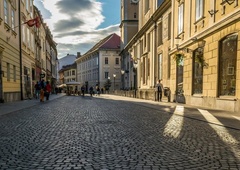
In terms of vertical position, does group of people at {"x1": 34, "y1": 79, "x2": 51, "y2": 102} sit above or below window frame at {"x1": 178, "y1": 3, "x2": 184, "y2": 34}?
below

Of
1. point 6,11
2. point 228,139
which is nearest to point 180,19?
point 6,11

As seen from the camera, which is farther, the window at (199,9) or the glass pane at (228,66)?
the window at (199,9)

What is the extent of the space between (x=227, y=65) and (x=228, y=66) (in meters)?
0.11

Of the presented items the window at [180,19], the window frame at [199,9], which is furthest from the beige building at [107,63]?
the window frame at [199,9]

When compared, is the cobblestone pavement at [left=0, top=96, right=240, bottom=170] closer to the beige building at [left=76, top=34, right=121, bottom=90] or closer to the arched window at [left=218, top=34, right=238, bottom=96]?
the arched window at [left=218, top=34, right=238, bottom=96]

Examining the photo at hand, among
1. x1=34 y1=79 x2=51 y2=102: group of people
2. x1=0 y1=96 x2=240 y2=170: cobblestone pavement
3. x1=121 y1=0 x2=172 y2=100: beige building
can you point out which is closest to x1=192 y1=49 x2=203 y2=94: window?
x1=121 y1=0 x2=172 y2=100: beige building

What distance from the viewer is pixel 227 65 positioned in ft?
38.7

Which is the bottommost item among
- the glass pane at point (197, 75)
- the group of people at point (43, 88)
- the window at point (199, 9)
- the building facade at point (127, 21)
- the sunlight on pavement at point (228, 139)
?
the sunlight on pavement at point (228, 139)

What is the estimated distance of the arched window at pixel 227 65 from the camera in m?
11.2

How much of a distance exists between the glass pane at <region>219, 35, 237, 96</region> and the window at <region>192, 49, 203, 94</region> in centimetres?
206

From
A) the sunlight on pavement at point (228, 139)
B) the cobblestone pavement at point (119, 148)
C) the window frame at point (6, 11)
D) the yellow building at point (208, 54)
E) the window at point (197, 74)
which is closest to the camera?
the cobblestone pavement at point (119, 148)

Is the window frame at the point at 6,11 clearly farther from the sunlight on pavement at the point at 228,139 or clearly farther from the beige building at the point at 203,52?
the sunlight on pavement at the point at 228,139

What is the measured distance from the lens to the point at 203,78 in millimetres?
14016

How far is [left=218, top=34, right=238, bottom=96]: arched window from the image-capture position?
36.8 ft
